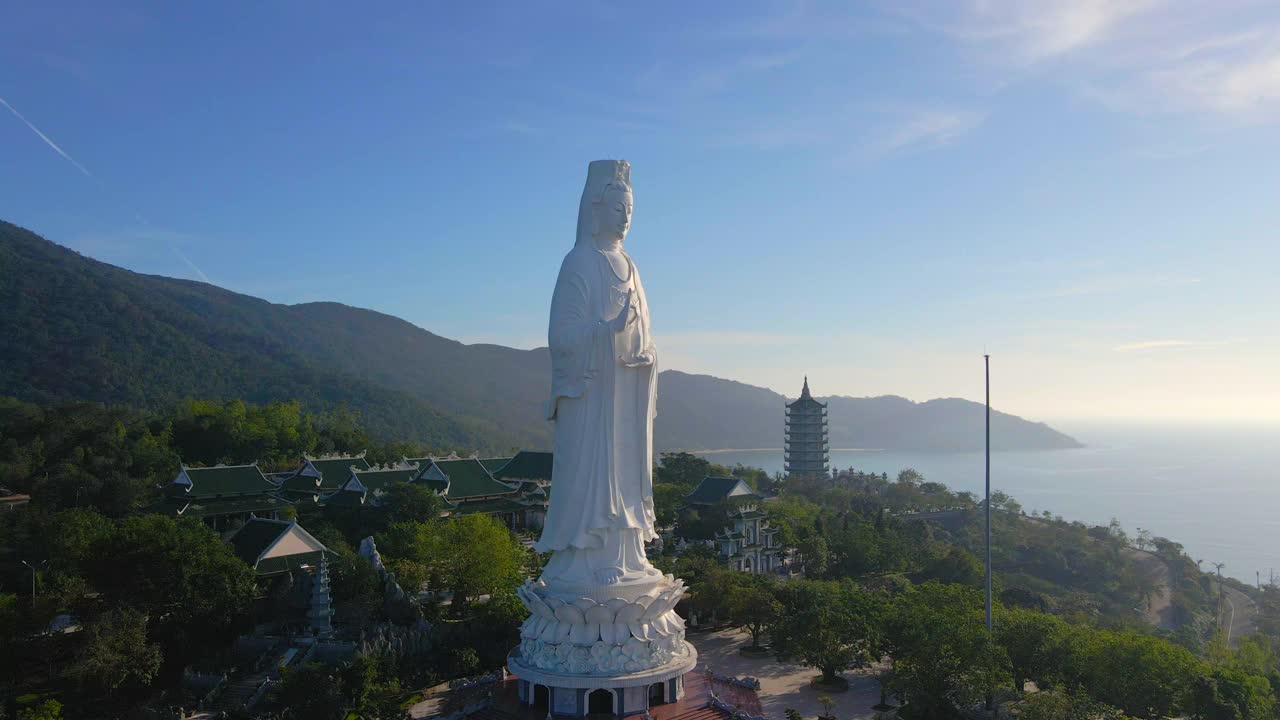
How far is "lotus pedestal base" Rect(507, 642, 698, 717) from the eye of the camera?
12.6 meters

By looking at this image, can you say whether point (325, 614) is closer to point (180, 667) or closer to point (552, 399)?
point (180, 667)

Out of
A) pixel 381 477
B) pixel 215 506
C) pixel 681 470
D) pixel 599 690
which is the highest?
pixel 681 470

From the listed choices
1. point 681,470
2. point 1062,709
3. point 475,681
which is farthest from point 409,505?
point 1062,709

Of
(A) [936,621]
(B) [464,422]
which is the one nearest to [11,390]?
(B) [464,422]

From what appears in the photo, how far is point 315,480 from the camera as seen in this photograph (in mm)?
34281

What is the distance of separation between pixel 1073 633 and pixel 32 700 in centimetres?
2029

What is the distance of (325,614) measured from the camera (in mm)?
20828

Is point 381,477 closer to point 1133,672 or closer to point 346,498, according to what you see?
point 346,498

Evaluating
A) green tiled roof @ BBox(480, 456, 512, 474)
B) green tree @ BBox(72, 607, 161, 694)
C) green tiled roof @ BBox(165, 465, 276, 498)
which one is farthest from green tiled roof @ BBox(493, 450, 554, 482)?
green tree @ BBox(72, 607, 161, 694)

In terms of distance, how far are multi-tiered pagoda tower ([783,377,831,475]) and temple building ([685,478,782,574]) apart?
2623 cm

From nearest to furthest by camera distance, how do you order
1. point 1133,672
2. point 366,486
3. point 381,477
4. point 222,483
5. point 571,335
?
point 571,335 < point 1133,672 < point 222,483 < point 366,486 < point 381,477

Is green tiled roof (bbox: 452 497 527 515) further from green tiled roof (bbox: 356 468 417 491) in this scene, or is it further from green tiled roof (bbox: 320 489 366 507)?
green tiled roof (bbox: 320 489 366 507)

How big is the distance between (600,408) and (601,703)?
4.28 metres

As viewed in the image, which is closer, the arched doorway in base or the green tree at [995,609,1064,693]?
the arched doorway in base
